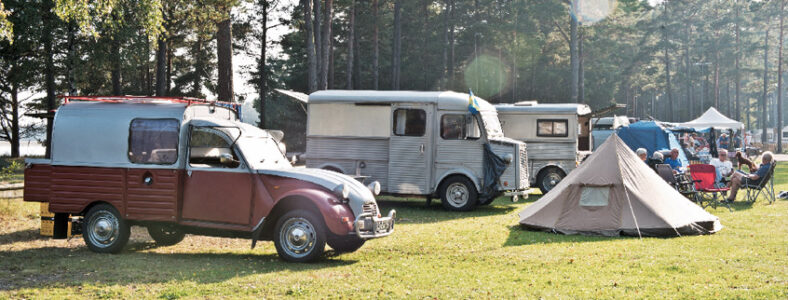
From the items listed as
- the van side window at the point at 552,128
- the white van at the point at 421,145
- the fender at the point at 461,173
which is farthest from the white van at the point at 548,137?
the fender at the point at 461,173

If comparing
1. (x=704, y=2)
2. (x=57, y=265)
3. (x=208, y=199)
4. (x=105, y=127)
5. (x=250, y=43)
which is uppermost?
(x=704, y=2)

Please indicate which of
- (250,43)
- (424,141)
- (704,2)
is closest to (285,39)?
(250,43)

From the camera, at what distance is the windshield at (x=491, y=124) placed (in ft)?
56.9

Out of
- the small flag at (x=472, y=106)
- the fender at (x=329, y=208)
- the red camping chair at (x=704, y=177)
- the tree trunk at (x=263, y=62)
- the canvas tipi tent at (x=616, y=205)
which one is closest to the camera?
the fender at (x=329, y=208)

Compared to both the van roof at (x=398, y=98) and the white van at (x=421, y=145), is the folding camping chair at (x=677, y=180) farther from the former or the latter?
the van roof at (x=398, y=98)

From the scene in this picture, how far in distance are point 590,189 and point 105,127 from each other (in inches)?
325

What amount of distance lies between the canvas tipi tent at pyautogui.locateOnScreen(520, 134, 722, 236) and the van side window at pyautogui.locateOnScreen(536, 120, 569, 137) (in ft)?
24.4

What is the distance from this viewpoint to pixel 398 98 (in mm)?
17094

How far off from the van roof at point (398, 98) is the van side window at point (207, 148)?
6176 millimetres

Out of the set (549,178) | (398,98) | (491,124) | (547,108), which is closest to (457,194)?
(491,124)

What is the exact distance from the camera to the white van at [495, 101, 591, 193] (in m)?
20.8

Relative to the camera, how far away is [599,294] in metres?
7.98

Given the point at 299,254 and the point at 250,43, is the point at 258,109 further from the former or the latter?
the point at 299,254

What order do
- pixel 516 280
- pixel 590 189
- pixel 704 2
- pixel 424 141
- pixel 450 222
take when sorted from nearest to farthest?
1. pixel 516 280
2. pixel 590 189
3. pixel 450 222
4. pixel 424 141
5. pixel 704 2
